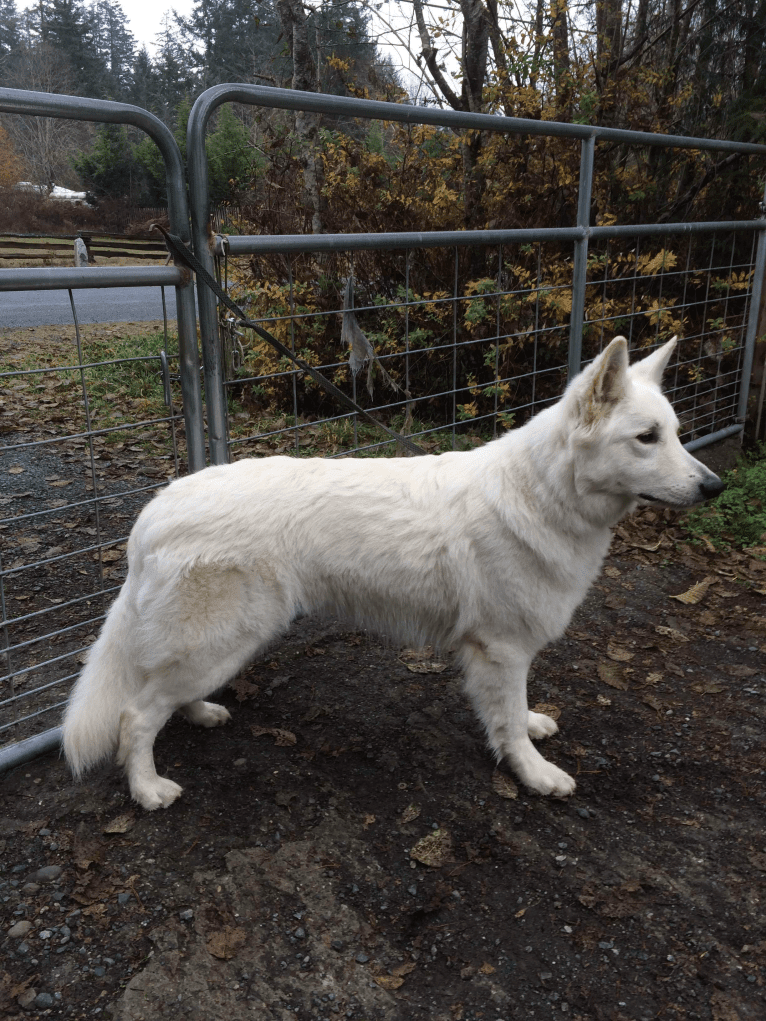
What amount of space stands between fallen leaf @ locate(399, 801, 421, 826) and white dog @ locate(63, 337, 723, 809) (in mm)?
389

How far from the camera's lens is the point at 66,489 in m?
5.51

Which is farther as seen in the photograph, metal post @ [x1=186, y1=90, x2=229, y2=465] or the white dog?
metal post @ [x1=186, y1=90, x2=229, y2=465]

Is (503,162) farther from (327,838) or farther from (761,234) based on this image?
(327,838)

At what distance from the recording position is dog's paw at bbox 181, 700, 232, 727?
3051mm

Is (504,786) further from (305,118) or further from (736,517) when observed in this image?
(305,118)

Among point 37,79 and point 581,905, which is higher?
point 37,79

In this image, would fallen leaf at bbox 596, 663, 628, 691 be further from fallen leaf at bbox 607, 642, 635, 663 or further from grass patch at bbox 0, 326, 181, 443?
grass patch at bbox 0, 326, 181, 443

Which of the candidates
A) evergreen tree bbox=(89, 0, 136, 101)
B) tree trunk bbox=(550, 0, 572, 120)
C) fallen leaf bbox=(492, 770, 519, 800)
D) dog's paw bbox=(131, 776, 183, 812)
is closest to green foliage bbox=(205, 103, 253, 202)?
tree trunk bbox=(550, 0, 572, 120)

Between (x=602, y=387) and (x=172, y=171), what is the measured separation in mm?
1779

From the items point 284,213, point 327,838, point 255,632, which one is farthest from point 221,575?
point 284,213

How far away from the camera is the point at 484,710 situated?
2768 mm

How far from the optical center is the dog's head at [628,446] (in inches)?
96.7

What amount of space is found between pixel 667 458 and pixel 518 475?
0.52 metres

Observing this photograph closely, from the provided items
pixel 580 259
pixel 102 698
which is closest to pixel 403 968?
pixel 102 698
